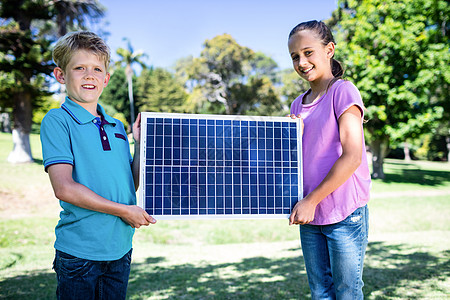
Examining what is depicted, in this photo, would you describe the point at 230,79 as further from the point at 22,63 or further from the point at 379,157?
the point at 22,63

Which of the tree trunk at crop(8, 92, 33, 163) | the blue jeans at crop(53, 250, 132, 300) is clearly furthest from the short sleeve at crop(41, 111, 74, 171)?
the tree trunk at crop(8, 92, 33, 163)

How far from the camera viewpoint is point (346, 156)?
2535mm

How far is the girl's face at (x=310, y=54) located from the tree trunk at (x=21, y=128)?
68.1 feet

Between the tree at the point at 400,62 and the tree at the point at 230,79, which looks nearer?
the tree at the point at 400,62

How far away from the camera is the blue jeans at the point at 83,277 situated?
2416 millimetres

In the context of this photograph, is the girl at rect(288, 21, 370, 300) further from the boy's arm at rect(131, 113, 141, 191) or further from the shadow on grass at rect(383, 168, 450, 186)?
the shadow on grass at rect(383, 168, 450, 186)

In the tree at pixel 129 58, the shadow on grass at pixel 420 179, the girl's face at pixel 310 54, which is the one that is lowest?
the shadow on grass at pixel 420 179

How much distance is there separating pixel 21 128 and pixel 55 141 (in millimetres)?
20805

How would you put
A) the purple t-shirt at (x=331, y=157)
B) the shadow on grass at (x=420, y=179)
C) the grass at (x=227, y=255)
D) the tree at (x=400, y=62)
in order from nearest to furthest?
the purple t-shirt at (x=331, y=157) → the grass at (x=227, y=255) → the tree at (x=400, y=62) → the shadow on grass at (x=420, y=179)

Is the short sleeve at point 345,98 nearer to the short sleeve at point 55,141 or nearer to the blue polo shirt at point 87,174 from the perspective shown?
the blue polo shirt at point 87,174

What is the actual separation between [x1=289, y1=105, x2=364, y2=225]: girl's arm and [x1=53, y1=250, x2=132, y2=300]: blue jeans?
1604 millimetres

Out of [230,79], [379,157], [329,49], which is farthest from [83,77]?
[230,79]

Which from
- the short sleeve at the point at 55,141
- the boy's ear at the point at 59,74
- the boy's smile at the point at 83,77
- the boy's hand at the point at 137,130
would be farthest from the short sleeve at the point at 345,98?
the boy's ear at the point at 59,74

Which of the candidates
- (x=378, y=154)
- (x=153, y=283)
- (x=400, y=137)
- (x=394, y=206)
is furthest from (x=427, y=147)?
(x=153, y=283)
